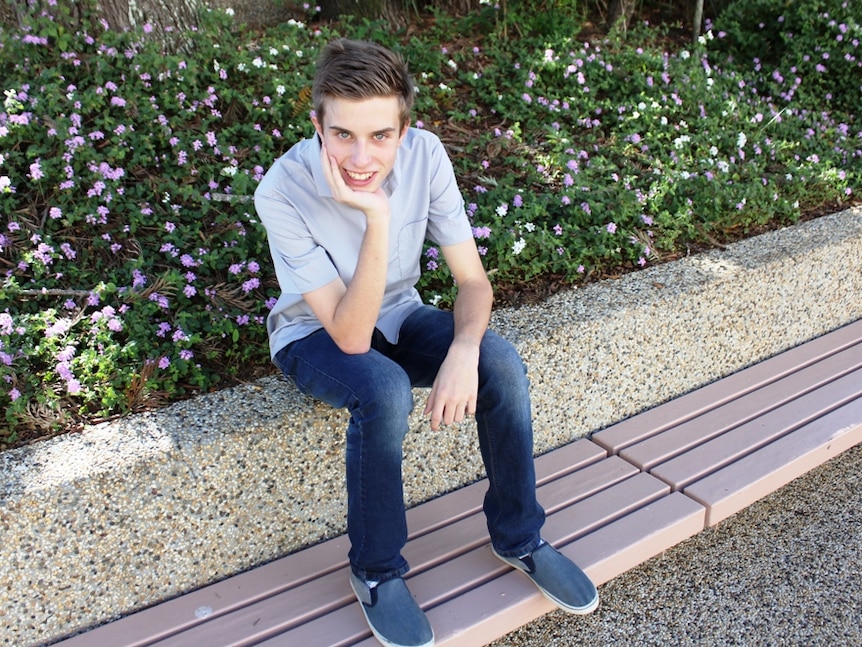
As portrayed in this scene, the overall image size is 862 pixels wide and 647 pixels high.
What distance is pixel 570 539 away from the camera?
2.34m

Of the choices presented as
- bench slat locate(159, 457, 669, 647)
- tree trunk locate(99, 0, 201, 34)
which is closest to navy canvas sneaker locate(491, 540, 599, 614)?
bench slat locate(159, 457, 669, 647)

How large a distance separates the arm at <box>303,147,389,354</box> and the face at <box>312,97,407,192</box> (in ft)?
0.11

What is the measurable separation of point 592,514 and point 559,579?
35 cm

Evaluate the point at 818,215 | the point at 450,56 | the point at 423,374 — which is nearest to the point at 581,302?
the point at 423,374

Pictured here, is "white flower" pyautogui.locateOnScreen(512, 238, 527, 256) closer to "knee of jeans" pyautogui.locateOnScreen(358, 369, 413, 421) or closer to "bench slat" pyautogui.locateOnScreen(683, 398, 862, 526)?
"bench slat" pyautogui.locateOnScreen(683, 398, 862, 526)

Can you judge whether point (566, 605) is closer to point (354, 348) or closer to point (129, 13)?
point (354, 348)

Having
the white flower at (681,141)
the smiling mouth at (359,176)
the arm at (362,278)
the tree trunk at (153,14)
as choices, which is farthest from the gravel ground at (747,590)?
the tree trunk at (153,14)

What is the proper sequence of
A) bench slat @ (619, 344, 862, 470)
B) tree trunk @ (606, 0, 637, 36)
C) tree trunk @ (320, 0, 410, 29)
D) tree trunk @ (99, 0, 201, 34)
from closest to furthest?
bench slat @ (619, 344, 862, 470)
tree trunk @ (99, 0, 201, 34)
tree trunk @ (320, 0, 410, 29)
tree trunk @ (606, 0, 637, 36)

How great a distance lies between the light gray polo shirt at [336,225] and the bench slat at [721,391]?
3.04 feet

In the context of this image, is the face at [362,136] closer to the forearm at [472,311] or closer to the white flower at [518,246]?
the forearm at [472,311]

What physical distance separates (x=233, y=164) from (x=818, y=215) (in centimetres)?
277

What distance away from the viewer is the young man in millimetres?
1956

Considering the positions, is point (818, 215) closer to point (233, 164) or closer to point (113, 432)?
point (233, 164)

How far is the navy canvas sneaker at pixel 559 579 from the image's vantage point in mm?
2111
